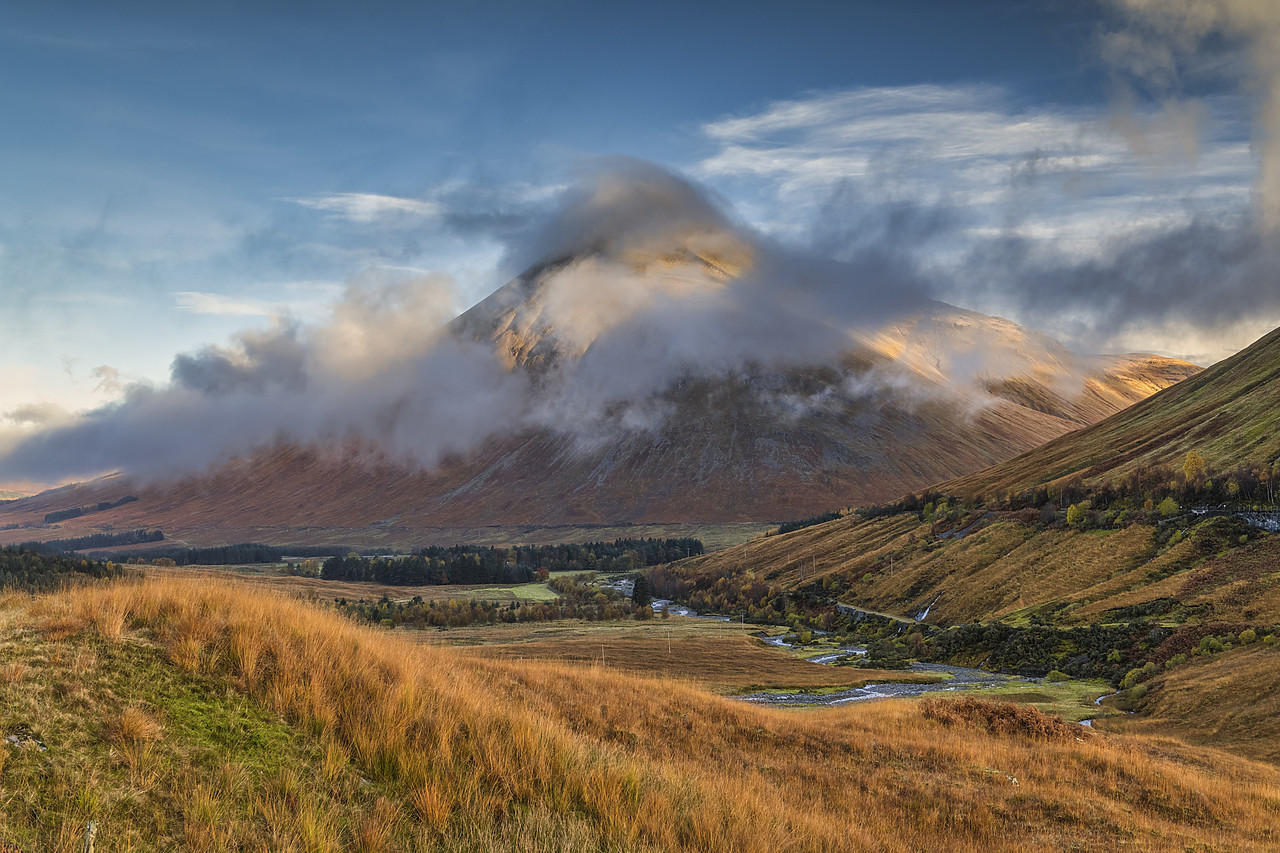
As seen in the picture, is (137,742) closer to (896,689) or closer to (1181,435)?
(896,689)

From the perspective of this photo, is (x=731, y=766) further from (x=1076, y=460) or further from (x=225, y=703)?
(x=1076, y=460)

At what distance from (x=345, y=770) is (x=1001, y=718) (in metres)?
24.0

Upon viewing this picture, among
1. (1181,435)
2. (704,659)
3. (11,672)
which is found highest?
(1181,435)

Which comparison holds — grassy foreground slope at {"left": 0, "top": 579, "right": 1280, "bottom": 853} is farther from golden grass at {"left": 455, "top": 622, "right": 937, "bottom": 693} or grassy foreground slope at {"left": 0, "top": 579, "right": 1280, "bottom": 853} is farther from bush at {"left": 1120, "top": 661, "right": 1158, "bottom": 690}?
bush at {"left": 1120, "top": 661, "right": 1158, "bottom": 690}

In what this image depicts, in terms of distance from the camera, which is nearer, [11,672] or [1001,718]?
[11,672]

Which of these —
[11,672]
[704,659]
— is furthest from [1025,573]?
[11,672]

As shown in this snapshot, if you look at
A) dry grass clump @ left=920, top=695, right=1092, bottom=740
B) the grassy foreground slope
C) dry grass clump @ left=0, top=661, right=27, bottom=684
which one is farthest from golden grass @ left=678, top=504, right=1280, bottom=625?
dry grass clump @ left=0, top=661, right=27, bottom=684

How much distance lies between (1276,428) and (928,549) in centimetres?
4808

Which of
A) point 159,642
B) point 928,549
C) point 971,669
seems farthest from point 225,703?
point 928,549

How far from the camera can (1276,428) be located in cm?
9669

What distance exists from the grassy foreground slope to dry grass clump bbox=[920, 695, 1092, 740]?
8.24 meters

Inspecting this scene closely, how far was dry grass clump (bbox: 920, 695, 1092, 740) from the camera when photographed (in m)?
24.1

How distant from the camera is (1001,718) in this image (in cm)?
2511

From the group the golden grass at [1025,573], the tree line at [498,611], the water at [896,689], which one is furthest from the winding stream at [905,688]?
the tree line at [498,611]
